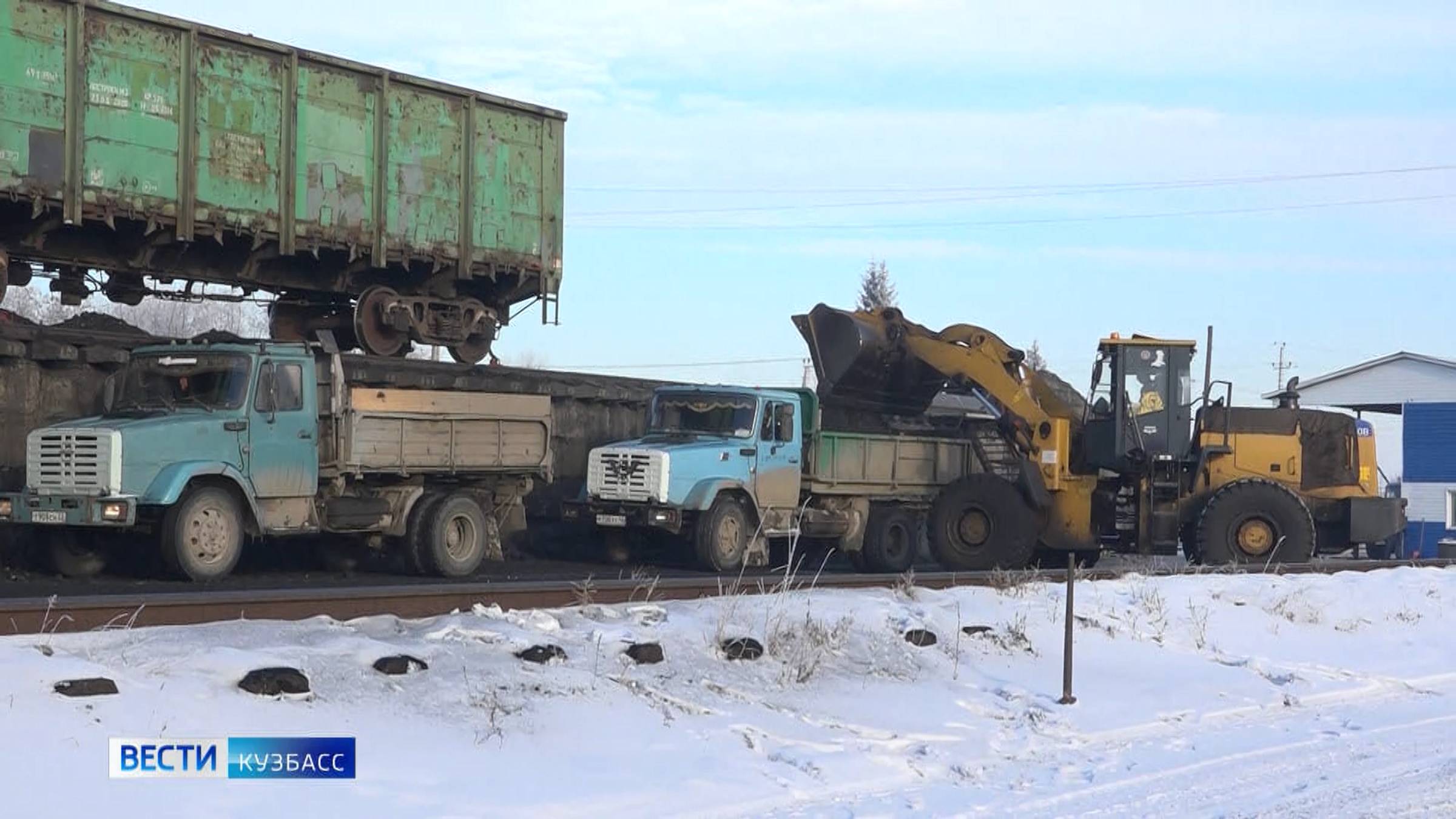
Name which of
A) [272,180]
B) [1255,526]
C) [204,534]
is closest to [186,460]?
[204,534]

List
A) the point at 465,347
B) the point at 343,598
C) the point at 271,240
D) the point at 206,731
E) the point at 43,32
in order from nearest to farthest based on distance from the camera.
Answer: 1. the point at 206,731
2. the point at 343,598
3. the point at 43,32
4. the point at 271,240
5. the point at 465,347

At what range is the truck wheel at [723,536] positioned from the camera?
62.7ft

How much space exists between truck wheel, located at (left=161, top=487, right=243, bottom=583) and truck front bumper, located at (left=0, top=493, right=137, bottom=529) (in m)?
0.36

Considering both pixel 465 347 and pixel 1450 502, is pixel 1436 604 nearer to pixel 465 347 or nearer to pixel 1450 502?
pixel 465 347

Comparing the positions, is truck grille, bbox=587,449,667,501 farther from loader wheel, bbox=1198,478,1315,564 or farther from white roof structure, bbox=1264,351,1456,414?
white roof structure, bbox=1264,351,1456,414

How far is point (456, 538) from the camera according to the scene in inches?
695

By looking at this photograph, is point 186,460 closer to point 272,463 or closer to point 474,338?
point 272,463

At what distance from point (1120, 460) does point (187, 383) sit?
1219cm

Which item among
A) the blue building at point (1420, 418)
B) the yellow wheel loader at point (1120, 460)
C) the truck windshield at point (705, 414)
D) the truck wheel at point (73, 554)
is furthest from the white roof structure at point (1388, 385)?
the truck wheel at point (73, 554)

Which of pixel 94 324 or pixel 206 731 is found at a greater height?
pixel 94 324

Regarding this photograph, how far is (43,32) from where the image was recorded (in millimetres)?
17266

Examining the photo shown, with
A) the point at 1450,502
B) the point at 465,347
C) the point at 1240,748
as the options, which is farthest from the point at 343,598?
the point at 1450,502

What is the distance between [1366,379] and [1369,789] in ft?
140

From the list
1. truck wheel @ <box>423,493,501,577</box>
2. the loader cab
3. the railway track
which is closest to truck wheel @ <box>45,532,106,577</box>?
the railway track
